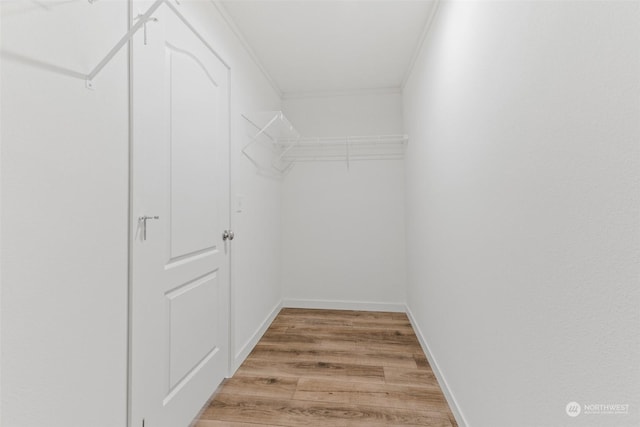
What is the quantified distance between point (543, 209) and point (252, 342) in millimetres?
2223

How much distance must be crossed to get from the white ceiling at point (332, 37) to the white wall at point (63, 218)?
1195 millimetres

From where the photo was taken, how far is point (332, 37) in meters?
2.29

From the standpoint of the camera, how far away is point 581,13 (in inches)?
26.9

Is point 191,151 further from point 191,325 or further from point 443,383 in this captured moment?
point 443,383

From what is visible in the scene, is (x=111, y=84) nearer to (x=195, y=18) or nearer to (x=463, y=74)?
(x=195, y=18)

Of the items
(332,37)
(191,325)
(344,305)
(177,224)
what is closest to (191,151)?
(177,224)

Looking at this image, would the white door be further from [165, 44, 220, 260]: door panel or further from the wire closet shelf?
the wire closet shelf

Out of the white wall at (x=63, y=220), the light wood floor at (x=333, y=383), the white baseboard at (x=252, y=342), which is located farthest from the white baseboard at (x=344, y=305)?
the white wall at (x=63, y=220)

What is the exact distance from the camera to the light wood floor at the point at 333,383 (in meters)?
1.62

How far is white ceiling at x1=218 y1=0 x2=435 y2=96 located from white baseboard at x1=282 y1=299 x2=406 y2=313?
2370mm

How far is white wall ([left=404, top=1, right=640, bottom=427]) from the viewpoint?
23.5 inches

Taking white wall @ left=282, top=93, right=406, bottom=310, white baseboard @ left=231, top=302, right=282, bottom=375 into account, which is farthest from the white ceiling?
white baseboard @ left=231, top=302, right=282, bottom=375

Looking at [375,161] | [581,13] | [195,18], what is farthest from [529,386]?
[375,161]

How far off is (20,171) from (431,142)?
2.09m
